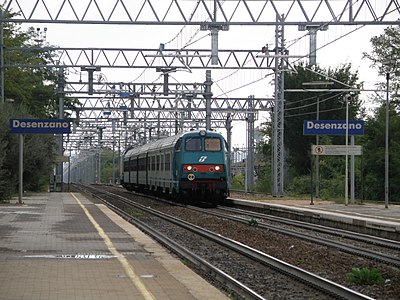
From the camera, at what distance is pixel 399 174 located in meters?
54.6

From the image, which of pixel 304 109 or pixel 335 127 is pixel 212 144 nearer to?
pixel 335 127

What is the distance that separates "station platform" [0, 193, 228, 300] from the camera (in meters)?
11.4

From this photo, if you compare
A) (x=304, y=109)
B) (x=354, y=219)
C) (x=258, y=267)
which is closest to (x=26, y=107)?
(x=304, y=109)

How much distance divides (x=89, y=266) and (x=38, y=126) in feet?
74.3

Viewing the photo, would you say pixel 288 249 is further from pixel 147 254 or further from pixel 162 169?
pixel 162 169

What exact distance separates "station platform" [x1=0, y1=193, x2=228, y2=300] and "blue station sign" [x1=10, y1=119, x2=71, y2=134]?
443 inches

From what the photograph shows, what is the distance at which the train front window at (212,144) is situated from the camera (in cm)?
3819

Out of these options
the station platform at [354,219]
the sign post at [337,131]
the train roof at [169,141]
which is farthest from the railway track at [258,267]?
the sign post at [337,131]

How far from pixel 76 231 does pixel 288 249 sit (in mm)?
6193

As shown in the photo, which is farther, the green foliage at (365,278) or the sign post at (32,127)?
the sign post at (32,127)

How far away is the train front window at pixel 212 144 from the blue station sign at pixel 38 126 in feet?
20.4

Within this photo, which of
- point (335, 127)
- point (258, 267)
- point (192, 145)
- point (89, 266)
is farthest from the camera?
point (335, 127)

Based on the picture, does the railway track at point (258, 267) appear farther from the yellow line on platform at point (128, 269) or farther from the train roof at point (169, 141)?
the train roof at point (169, 141)

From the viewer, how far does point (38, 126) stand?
36125 millimetres
